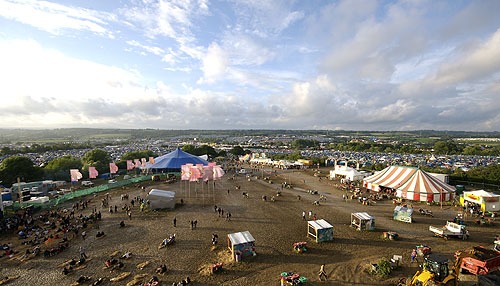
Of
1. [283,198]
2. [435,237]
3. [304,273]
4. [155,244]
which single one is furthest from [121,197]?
[435,237]

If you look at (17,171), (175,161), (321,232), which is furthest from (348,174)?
(17,171)

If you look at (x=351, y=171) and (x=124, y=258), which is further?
(x=351, y=171)

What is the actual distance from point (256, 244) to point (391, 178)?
65.6 feet

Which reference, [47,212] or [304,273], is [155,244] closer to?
[304,273]

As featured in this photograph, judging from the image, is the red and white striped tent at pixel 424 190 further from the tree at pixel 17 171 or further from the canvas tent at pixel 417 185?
the tree at pixel 17 171

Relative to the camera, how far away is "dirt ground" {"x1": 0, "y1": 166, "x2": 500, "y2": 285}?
12047 millimetres

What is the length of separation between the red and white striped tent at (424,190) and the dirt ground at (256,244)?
1.38 metres

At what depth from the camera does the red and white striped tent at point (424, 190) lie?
77.9ft

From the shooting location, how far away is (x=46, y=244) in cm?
1628

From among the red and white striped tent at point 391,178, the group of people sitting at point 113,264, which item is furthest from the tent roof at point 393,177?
the group of people sitting at point 113,264

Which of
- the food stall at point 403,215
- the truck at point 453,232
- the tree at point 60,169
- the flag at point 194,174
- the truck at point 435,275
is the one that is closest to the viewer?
the truck at point 435,275

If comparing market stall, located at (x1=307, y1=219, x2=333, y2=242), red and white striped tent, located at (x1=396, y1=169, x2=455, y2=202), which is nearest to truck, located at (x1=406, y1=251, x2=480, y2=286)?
market stall, located at (x1=307, y1=219, x2=333, y2=242)

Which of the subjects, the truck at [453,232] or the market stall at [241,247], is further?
the truck at [453,232]

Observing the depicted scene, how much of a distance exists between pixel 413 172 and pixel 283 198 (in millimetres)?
14084
